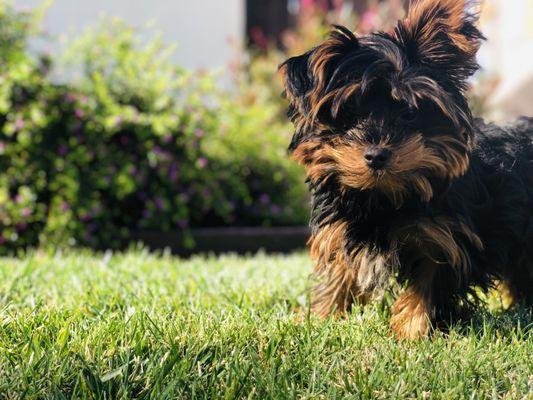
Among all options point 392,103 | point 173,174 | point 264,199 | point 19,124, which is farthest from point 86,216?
point 392,103

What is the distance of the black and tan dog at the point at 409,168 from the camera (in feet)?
9.20

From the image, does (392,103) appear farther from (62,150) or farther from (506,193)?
(62,150)

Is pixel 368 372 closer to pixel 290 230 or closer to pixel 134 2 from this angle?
pixel 290 230

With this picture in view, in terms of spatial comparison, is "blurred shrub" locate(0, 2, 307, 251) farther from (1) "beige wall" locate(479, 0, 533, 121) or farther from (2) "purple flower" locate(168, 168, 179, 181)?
(1) "beige wall" locate(479, 0, 533, 121)

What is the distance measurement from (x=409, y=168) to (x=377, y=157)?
15 cm

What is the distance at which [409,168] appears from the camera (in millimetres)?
2736

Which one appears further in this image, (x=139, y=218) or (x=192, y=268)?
(x=139, y=218)

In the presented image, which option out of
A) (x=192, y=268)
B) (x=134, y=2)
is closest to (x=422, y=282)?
(x=192, y=268)

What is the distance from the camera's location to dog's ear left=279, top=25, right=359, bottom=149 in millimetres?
2975

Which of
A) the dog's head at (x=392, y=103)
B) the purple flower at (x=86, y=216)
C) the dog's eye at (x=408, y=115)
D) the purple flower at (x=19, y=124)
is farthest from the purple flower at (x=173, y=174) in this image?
the dog's eye at (x=408, y=115)

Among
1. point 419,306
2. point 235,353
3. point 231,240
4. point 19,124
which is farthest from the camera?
point 231,240

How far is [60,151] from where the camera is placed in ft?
21.5

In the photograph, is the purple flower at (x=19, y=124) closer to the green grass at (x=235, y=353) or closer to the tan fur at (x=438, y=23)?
the green grass at (x=235, y=353)

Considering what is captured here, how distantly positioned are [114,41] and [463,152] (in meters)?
5.31
